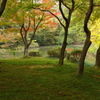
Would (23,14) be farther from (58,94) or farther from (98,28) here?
(58,94)

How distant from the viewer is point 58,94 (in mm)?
4188

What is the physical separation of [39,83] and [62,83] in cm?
100

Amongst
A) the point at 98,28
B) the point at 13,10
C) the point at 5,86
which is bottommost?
the point at 5,86

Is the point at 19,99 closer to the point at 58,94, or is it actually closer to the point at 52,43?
the point at 58,94

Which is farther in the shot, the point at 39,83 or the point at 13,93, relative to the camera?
the point at 39,83

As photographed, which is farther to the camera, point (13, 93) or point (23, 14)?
point (23, 14)

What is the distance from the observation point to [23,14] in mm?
11070

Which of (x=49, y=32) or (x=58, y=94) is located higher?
(x=49, y=32)

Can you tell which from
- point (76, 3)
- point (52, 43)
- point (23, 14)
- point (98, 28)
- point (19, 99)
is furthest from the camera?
point (52, 43)

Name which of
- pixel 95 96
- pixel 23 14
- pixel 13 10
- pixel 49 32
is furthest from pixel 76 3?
pixel 49 32

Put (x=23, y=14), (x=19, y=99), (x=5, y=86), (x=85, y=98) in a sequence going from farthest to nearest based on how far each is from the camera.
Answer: (x=23, y=14), (x=5, y=86), (x=85, y=98), (x=19, y=99)

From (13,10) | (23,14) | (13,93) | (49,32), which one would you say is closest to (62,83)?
(13,93)

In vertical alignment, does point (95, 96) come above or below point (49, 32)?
below

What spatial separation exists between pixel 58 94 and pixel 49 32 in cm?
3045
